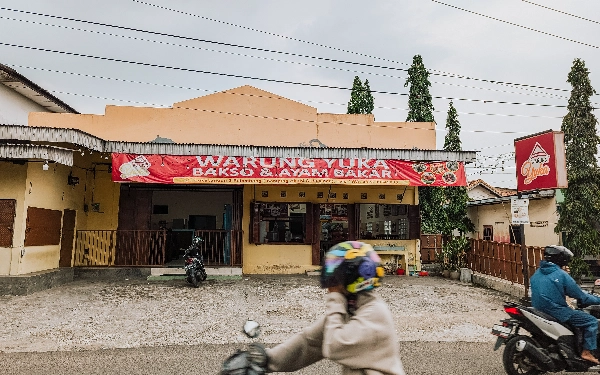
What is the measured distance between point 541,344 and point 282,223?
10.2m

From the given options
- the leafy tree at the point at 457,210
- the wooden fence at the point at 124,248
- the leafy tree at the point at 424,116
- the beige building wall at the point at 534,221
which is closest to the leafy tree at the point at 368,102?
the leafy tree at the point at 424,116

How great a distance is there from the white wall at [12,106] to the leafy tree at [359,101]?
753 inches

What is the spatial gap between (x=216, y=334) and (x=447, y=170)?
906cm

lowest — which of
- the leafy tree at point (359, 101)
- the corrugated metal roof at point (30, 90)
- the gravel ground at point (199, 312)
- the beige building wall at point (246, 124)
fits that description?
the gravel ground at point (199, 312)

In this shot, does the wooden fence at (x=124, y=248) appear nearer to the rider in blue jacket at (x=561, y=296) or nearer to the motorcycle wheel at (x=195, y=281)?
the motorcycle wheel at (x=195, y=281)

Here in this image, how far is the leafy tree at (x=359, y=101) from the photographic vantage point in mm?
26203

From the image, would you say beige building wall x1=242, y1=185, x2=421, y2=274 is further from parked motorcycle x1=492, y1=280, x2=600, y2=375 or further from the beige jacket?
the beige jacket

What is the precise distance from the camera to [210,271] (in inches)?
497

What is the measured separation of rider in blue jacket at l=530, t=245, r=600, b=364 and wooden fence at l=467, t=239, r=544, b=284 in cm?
557

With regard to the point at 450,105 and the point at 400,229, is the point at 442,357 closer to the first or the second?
the point at 400,229

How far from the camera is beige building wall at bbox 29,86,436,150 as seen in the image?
14758mm

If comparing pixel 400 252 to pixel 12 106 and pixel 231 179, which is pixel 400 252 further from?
pixel 12 106

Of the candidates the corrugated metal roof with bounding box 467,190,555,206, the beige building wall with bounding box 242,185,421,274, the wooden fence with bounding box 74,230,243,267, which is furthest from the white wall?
the corrugated metal roof with bounding box 467,190,555,206

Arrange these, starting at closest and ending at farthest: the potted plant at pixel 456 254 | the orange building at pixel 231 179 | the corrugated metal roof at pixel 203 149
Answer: the corrugated metal roof at pixel 203 149 → the orange building at pixel 231 179 → the potted plant at pixel 456 254
